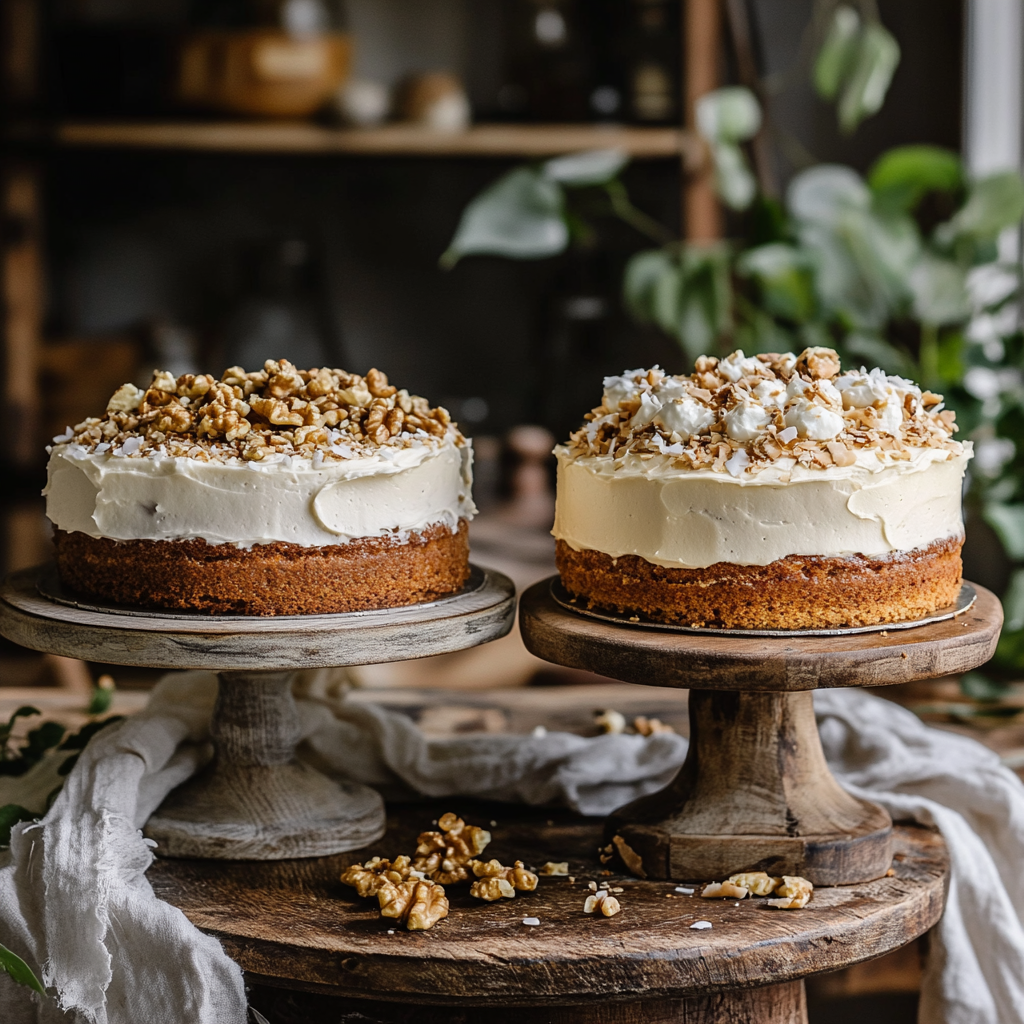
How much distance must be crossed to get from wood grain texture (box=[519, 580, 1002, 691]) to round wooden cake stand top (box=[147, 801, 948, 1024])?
0.62 feet

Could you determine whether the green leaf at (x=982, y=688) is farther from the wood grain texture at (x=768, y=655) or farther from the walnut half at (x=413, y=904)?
the walnut half at (x=413, y=904)

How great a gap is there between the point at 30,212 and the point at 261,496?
54.1 inches

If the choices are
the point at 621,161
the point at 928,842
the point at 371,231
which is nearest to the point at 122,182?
the point at 371,231

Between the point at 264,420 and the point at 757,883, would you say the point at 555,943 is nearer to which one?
the point at 757,883

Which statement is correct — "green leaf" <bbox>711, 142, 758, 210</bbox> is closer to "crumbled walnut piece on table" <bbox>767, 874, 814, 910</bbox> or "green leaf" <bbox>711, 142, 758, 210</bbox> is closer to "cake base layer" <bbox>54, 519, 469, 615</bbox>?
"cake base layer" <bbox>54, 519, 469, 615</bbox>

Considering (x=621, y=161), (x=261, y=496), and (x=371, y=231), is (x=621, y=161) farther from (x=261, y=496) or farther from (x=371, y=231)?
(x=261, y=496)

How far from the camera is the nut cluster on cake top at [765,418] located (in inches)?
40.6

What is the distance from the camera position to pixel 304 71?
2.20 metres

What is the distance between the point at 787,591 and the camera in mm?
1040

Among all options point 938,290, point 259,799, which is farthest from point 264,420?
point 938,290

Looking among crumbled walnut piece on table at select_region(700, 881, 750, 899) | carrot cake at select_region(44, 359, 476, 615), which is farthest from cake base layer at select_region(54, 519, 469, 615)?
crumbled walnut piece on table at select_region(700, 881, 750, 899)

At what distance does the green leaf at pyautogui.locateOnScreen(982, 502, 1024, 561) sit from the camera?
182 cm

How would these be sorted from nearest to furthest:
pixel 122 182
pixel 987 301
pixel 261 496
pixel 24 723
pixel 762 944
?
pixel 762 944 < pixel 261 496 < pixel 24 723 < pixel 987 301 < pixel 122 182

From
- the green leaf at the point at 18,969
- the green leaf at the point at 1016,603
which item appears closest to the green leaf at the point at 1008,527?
the green leaf at the point at 1016,603
